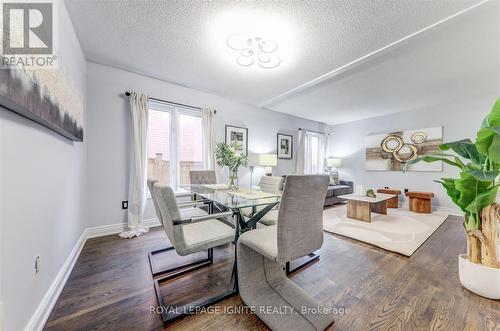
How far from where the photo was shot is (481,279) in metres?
1.46

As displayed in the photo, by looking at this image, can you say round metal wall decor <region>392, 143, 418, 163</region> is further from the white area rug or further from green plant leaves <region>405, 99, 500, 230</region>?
green plant leaves <region>405, 99, 500, 230</region>

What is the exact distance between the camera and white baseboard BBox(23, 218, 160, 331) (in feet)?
3.64

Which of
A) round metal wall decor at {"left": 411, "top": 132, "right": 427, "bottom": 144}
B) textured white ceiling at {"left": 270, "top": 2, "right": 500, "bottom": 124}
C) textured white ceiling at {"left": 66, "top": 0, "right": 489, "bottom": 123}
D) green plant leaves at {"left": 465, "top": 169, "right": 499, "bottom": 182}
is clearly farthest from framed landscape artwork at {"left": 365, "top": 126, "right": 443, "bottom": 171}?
green plant leaves at {"left": 465, "top": 169, "right": 499, "bottom": 182}

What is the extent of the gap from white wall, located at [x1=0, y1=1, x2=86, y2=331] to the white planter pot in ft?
10.2

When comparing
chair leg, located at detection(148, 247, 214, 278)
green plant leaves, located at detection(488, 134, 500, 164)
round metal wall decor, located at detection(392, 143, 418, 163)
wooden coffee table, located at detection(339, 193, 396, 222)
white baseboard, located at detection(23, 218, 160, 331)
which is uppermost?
round metal wall decor, located at detection(392, 143, 418, 163)

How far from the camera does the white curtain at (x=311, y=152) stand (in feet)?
17.5

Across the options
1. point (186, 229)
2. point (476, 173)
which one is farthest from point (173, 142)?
point (476, 173)

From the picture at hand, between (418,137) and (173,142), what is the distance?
5861 millimetres

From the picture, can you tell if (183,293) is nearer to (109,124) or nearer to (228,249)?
(228,249)

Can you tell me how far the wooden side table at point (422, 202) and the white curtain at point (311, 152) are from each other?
8.34ft

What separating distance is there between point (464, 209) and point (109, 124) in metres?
4.32

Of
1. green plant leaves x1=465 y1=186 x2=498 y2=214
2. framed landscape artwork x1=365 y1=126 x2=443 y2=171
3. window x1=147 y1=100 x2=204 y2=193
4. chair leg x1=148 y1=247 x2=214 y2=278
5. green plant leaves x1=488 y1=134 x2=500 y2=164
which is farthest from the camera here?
framed landscape artwork x1=365 y1=126 x2=443 y2=171

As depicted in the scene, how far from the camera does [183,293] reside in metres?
1.48

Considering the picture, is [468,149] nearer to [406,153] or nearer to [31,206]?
[31,206]
